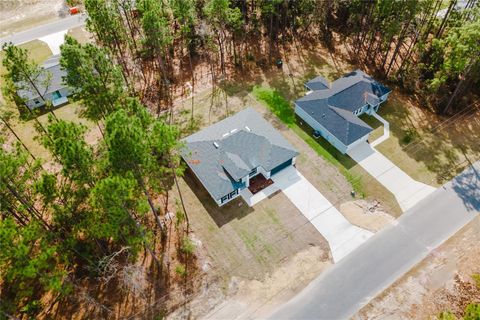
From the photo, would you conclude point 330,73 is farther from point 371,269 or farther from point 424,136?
point 371,269

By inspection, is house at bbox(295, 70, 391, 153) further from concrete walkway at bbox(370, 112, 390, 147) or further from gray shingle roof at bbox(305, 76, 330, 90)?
concrete walkway at bbox(370, 112, 390, 147)

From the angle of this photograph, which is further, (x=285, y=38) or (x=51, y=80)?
(x=285, y=38)

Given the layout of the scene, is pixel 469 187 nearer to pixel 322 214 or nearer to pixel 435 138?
pixel 435 138

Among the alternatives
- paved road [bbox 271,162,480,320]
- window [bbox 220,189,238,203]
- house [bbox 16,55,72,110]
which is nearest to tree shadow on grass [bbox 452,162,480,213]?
paved road [bbox 271,162,480,320]

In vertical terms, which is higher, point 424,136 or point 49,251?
point 49,251

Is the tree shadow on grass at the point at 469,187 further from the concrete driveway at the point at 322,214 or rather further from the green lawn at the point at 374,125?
the concrete driveway at the point at 322,214

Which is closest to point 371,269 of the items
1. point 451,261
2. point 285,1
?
point 451,261

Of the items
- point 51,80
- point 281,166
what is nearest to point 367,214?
point 281,166
